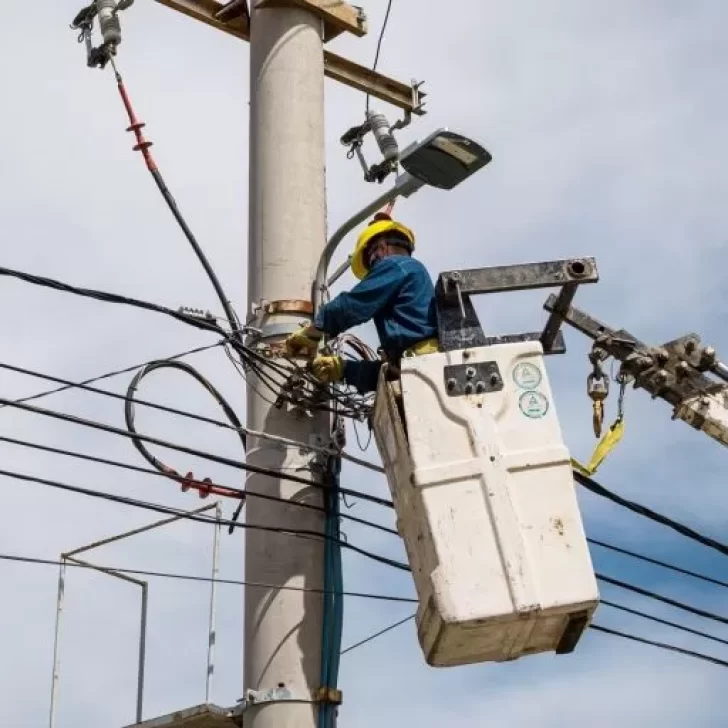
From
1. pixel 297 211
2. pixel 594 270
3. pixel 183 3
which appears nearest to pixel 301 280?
pixel 297 211

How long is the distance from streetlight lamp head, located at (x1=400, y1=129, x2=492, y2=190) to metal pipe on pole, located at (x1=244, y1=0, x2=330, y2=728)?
77cm

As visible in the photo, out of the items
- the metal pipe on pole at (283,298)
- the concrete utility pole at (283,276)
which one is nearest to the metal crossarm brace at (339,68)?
the concrete utility pole at (283,276)

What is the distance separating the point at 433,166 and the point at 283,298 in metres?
0.94

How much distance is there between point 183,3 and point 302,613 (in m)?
3.69

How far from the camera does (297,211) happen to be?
8062 mm

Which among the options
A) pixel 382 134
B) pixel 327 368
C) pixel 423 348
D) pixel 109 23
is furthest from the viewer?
pixel 382 134

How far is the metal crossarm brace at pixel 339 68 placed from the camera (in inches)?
364

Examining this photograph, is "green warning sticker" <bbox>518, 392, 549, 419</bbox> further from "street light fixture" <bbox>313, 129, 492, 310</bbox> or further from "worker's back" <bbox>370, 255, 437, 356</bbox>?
"street light fixture" <bbox>313, 129, 492, 310</bbox>

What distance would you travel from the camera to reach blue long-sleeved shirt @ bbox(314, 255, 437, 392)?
7.38 metres

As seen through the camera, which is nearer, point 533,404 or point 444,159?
point 533,404

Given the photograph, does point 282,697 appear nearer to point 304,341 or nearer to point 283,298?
point 304,341

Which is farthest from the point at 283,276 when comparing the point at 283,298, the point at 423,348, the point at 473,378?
the point at 473,378

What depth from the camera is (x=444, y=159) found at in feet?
24.5

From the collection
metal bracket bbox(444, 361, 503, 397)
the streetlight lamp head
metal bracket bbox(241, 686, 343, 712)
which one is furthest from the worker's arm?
metal bracket bbox(241, 686, 343, 712)
